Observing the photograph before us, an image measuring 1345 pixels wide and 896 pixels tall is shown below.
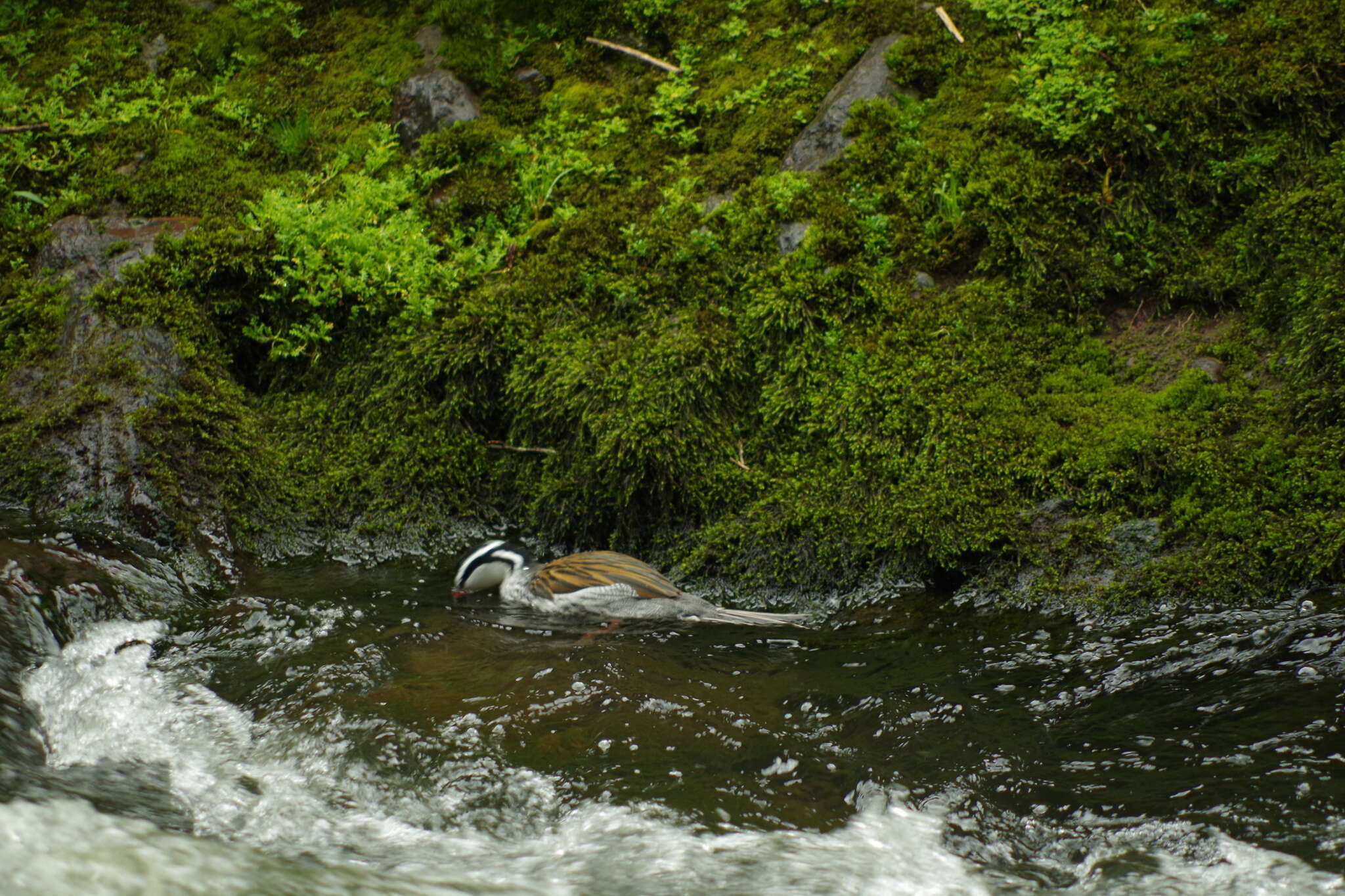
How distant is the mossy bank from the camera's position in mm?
5207

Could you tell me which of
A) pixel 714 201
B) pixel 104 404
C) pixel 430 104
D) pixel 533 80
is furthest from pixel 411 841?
pixel 533 80

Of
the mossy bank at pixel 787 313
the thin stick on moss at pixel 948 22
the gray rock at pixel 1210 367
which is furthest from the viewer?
the thin stick on moss at pixel 948 22

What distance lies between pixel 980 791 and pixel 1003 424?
2618 mm

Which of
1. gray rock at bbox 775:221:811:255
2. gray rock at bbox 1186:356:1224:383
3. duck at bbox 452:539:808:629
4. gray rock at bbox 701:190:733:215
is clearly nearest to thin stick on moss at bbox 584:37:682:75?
gray rock at bbox 701:190:733:215

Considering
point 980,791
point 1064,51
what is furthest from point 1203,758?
point 1064,51

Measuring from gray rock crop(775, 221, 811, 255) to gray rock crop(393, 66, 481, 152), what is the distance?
357 centimetres

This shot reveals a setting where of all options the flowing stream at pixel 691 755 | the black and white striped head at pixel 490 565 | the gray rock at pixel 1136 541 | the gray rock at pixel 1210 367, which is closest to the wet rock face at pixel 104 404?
the flowing stream at pixel 691 755

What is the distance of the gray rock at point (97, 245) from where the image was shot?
7051 mm

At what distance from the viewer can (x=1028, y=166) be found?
21.2ft

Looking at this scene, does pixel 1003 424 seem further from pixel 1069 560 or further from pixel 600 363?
pixel 600 363

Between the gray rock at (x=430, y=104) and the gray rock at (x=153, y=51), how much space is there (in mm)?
2582

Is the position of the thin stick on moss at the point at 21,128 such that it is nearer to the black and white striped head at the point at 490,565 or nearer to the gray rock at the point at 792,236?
the black and white striped head at the point at 490,565

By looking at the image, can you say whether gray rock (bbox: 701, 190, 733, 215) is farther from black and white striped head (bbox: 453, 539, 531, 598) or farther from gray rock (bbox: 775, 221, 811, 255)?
black and white striped head (bbox: 453, 539, 531, 598)

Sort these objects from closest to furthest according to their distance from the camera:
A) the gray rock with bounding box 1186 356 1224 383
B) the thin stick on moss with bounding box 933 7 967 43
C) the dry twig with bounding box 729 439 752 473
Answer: the gray rock with bounding box 1186 356 1224 383 < the dry twig with bounding box 729 439 752 473 < the thin stick on moss with bounding box 933 7 967 43
